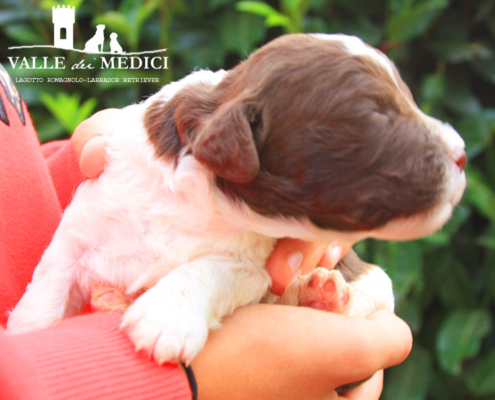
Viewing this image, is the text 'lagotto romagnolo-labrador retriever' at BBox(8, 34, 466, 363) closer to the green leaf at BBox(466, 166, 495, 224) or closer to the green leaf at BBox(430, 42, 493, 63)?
the green leaf at BBox(466, 166, 495, 224)

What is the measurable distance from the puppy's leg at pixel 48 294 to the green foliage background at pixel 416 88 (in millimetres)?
2718

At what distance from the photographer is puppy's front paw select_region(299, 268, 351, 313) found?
8.57 ft

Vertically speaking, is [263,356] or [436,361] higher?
[263,356]

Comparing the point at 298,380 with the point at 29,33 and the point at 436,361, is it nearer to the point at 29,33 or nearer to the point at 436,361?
the point at 436,361

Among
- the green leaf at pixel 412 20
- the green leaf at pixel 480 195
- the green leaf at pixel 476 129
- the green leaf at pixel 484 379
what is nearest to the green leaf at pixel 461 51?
the green leaf at pixel 412 20

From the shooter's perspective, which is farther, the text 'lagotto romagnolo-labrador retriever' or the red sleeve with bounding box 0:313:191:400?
the text 'lagotto romagnolo-labrador retriever'

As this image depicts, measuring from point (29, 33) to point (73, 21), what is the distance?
1.53 ft

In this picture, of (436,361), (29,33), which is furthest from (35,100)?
(436,361)

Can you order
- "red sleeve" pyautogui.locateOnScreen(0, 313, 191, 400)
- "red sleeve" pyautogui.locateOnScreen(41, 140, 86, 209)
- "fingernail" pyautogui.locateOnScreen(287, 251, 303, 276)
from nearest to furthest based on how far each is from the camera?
"red sleeve" pyautogui.locateOnScreen(0, 313, 191, 400), "fingernail" pyautogui.locateOnScreen(287, 251, 303, 276), "red sleeve" pyautogui.locateOnScreen(41, 140, 86, 209)

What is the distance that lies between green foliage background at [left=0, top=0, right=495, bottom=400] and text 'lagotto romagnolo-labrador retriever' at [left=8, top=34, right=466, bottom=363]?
2526mm

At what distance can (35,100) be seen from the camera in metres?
5.66

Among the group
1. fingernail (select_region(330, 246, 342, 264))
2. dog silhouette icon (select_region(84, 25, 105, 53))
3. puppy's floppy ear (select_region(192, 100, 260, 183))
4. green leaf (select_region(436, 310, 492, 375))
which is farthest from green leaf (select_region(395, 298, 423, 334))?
dog silhouette icon (select_region(84, 25, 105, 53))

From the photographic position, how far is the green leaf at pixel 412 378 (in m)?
5.06

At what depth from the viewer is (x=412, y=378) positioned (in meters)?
5.11
